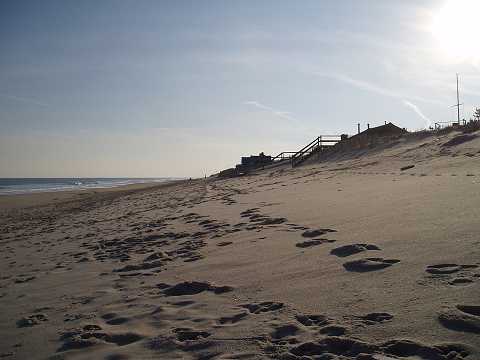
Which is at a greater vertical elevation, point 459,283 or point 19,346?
point 459,283

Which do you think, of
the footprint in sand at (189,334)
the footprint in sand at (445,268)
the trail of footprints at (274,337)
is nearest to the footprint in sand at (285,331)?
the trail of footprints at (274,337)

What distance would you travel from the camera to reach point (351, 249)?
11.7ft

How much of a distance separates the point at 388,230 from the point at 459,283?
5.14 feet

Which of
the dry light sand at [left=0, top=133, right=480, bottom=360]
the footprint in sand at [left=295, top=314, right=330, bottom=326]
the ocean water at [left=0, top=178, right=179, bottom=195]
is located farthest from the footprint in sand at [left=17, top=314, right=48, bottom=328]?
the ocean water at [left=0, top=178, right=179, bottom=195]

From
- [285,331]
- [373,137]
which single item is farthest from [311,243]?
[373,137]

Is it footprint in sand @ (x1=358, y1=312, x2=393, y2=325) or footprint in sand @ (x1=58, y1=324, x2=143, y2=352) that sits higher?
footprint in sand @ (x1=358, y1=312, x2=393, y2=325)

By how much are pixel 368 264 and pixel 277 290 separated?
2.46ft

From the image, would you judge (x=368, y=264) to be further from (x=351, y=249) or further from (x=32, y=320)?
(x=32, y=320)

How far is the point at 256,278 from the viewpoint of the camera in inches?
133

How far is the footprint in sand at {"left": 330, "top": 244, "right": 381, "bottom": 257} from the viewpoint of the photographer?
3512 mm

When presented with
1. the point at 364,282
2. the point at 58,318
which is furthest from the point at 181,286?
the point at 364,282

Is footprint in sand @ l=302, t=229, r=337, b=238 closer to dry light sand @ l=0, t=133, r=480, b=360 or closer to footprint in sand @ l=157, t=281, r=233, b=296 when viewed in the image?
dry light sand @ l=0, t=133, r=480, b=360

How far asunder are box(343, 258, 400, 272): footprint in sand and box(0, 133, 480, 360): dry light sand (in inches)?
0.6

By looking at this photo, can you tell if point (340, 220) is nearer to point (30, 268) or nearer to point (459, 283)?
point (459, 283)
